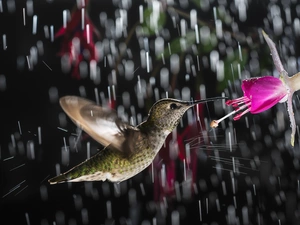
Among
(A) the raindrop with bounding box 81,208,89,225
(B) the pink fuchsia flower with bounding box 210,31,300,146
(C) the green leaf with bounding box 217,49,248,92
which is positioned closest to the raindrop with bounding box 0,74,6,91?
(A) the raindrop with bounding box 81,208,89,225

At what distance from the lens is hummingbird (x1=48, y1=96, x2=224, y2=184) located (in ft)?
1.13

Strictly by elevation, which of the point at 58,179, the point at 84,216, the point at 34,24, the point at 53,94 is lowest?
the point at 84,216

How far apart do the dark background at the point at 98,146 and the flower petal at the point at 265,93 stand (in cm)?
48

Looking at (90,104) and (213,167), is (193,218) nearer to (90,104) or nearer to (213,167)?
(213,167)

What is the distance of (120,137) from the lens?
378mm

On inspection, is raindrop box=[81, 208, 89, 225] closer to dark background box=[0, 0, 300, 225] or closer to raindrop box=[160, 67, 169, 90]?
dark background box=[0, 0, 300, 225]

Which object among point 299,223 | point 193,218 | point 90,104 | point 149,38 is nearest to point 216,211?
point 193,218

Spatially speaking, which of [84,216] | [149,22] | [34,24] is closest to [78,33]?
[149,22]

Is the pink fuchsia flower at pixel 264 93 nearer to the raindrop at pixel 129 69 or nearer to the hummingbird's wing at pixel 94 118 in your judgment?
the hummingbird's wing at pixel 94 118

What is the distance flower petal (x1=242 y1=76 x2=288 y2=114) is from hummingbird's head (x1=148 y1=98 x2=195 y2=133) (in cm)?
12

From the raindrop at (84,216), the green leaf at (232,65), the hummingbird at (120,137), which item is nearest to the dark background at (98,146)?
the raindrop at (84,216)

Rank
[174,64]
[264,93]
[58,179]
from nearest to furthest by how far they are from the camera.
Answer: [264,93] < [58,179] < [174,64]

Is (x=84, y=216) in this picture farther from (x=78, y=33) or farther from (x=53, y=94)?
(x=78, y=33)

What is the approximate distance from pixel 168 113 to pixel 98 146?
1.37ft
